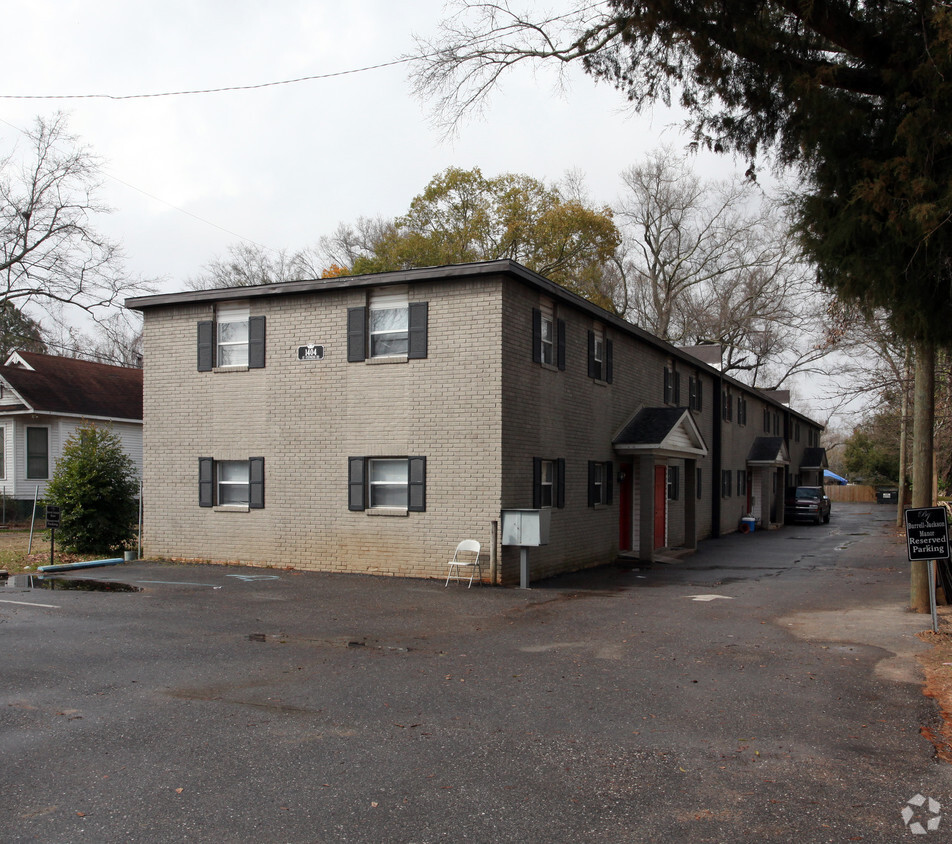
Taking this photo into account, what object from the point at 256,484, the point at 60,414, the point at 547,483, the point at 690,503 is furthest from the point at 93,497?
the point at 690,503

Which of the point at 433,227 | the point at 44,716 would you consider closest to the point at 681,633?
the point at 44,716

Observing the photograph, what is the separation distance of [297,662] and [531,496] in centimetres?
788

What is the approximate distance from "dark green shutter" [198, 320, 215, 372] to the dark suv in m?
29.3

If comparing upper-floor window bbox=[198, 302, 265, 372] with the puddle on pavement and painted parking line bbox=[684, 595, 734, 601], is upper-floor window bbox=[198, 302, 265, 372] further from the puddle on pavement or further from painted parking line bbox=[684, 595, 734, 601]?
painted parking line bbox=[684, 595, 734, 601]

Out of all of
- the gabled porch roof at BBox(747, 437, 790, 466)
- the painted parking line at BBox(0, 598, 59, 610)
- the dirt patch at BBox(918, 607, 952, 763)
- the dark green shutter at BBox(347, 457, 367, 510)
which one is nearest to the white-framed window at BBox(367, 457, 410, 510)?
the dark green shutter at BBox(347, 457, 367, 510)

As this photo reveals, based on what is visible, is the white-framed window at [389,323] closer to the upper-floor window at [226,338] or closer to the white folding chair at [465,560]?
the upper-floor window at [226,338]

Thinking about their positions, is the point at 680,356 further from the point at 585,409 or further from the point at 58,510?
the point at 58,510

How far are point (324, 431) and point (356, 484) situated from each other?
4.38 feet

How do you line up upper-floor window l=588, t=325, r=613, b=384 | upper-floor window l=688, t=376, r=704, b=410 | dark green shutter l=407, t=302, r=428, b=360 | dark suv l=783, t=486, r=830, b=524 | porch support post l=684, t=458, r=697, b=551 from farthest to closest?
dark suv l=783, t=486, r=830, b=524
upper-floor window l=688, t=376, r=704, b=410
porch support post l=684, t=458, r=697, b=551
upper-floor window l=588, t=325, r=613, b=384
dark green shutter l=407, t=302, r=428, b=360

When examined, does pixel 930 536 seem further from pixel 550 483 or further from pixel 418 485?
pixel 418 485

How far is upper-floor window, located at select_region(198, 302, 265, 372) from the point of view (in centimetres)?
1809

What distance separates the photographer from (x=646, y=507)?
66.1ft

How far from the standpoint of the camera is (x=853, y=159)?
985 centimetres

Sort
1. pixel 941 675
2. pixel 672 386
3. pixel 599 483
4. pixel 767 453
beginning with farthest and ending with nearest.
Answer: pixel 767 453, pixel 672 386, pixel 599 483, pixel 941 675
